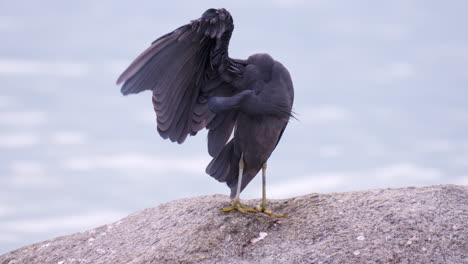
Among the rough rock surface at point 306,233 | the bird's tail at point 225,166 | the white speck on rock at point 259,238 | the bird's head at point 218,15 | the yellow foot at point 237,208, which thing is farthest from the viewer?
the bird's tail at point 225,166

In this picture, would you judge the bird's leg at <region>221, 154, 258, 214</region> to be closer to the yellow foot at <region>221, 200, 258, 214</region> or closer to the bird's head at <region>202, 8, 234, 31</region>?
the yellow foot at <region>221, 200, 258, 214</region>

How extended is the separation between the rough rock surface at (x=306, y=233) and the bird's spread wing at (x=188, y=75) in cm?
99

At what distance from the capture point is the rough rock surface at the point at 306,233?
598 centimetres

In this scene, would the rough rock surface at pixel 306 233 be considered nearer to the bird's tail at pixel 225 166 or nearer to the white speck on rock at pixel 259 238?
the white speck on rock at pixel 259 238

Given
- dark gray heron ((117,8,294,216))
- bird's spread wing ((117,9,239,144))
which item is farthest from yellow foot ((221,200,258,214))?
bird's spread wing ((117,9,239,144))

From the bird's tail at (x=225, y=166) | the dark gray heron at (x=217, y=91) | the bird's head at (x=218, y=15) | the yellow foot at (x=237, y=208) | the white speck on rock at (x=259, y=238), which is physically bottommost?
the white speck on rock at (x=259, y=238)

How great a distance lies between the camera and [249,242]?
6.41 m

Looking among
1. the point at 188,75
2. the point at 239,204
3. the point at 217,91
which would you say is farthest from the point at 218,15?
the point at 239,204

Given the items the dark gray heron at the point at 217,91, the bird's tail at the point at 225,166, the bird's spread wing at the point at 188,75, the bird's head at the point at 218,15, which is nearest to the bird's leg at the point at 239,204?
the dark gray heron at the point at 217,91

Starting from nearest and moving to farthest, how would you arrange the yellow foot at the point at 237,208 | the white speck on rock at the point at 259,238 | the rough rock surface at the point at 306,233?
the rough rock surface at the point at 306,233
the white speck on rock at the point at 259,238
the yellow foot at the point at 237,208

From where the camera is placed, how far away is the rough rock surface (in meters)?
5.98

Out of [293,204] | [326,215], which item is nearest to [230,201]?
[293,204]

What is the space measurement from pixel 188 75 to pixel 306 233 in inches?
84.8

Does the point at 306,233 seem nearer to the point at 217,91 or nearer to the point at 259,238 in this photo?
the point at 259,238
